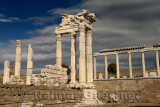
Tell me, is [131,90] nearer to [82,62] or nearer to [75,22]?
[82,62]

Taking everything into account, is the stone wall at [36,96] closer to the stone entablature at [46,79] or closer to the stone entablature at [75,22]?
the stone entablature at [46,79]

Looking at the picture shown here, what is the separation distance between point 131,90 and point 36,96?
64.7 feet

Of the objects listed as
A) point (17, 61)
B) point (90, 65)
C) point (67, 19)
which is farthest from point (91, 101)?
point (67, 19)

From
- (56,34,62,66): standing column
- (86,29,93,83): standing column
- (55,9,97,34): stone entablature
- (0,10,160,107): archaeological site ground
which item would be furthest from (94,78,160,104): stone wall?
(55,9,97,34): stone entablature

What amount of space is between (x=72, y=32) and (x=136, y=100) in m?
13.5

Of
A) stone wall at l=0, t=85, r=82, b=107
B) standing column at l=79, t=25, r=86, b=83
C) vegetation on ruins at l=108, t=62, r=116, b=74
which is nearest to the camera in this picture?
stone wall at l=0, t=85, r=82, b=107

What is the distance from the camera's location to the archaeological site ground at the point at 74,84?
13947 mm

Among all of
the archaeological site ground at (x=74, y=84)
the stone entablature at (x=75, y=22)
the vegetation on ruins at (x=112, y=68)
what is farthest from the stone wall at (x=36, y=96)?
the vegetation on ruins at (x=112, y=68)

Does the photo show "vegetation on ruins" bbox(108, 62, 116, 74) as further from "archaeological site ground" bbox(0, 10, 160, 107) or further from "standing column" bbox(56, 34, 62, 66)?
"standing column" bbox(56, 34, 62, 66)

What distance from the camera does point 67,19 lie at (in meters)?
29.0

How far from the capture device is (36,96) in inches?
568

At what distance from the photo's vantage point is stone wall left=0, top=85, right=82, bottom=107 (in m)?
12.0

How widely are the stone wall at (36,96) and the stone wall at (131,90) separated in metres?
9.85

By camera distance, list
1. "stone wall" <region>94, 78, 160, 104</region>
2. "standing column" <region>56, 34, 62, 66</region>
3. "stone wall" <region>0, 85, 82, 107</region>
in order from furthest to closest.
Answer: "standing column" <region>56, 34, 62, 66</region>, "stone wall" <region>94, 78, 160, 104</region>, "stone wall" <region>0, 85, 82, 107</region>
